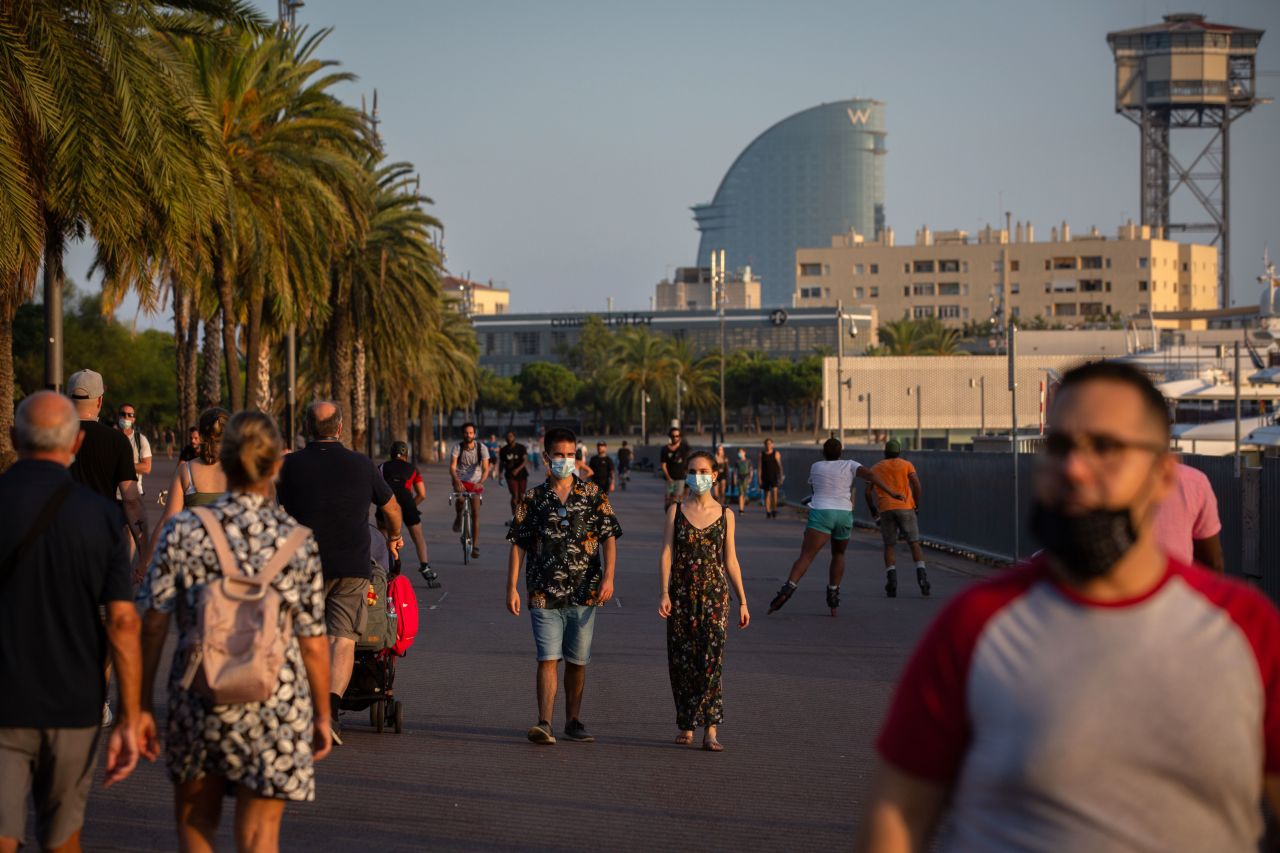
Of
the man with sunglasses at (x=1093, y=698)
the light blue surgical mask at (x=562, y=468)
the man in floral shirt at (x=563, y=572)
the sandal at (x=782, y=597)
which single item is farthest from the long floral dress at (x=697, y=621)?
the man with sunglasses at (x=1093, y=698)

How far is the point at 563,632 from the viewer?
9.03 m

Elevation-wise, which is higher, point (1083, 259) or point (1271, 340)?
point (1083, 259)

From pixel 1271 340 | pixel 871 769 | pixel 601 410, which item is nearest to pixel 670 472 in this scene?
pixel 871 769

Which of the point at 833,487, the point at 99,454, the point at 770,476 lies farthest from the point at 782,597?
the point at 770,476

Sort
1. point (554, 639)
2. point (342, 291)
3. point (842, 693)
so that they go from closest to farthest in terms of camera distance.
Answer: point (554, 639)
point (842, 693)
point (342, 291)

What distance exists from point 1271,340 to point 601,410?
81464 mm

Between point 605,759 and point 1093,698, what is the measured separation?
6.22 m

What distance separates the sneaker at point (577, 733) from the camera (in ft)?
29.7

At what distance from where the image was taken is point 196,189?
19.5m

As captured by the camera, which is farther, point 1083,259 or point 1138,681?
point 1083,259

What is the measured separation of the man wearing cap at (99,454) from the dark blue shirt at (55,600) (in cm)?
411

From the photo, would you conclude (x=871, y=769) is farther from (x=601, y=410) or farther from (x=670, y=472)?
(x=601, y=410)

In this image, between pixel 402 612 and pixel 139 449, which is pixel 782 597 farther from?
pixel 402 612

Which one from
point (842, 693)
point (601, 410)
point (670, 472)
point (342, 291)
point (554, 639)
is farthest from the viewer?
point (601, 410)
